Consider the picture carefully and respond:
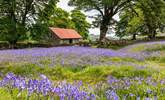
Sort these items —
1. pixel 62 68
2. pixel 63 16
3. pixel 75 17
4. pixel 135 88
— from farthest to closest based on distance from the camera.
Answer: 1. pixel 75 17
2. pixel 63 16
3. pixel 62 68
4. pixel 135 88

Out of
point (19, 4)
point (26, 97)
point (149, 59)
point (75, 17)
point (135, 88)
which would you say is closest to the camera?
point (26, 97)

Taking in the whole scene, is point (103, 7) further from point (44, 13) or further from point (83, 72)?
point (83, 72)

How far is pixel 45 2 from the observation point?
164ft

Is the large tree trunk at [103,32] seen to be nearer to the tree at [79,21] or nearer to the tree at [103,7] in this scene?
the tree at [103,7]

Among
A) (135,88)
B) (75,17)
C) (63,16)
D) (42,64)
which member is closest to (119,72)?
(42,64)

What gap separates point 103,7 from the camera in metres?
49.7

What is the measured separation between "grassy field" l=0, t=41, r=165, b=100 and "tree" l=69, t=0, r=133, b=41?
27853 mm

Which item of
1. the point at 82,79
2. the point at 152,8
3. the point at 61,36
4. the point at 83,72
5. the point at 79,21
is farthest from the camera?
the point at 79,21

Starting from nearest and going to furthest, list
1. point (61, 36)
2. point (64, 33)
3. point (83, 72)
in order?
point (83, 72), point (61, 36), point (64, 33)

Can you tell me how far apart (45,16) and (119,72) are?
37110mm

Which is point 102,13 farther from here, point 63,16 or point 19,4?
point 63,16

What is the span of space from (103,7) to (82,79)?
37.2 metres

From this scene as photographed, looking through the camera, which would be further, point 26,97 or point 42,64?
point 42,64

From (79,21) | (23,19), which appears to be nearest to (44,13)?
(23,19)
